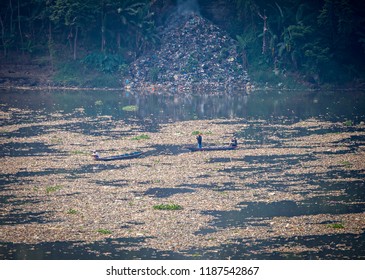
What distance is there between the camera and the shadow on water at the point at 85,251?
945 inches

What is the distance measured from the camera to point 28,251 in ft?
81.0

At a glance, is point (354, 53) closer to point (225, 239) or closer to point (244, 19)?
point (244, 19)

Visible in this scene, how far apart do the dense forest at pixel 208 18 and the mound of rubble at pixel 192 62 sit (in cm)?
145

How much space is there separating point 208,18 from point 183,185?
54.9 m

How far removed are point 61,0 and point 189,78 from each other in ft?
53.7

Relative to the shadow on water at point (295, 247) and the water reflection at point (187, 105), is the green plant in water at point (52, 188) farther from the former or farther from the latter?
the water reflection at point (187, 105)

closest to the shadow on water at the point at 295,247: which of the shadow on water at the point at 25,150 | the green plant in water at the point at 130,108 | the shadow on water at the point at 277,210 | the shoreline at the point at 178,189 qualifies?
the shoreline at the point at 178,189

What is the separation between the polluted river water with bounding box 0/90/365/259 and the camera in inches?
996

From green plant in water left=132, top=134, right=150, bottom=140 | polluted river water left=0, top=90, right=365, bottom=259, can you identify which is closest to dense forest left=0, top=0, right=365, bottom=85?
polluted river water left=0, top=90, right=365, bottom=259

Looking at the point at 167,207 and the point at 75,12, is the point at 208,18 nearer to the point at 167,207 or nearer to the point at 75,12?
the point at 75,12

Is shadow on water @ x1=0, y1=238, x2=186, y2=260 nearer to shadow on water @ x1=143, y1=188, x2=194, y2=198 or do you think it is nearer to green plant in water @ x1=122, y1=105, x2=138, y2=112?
shadow on water @ x1=143, y1=188, x2=194, y2=198

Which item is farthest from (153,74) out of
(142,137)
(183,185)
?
(183,185)

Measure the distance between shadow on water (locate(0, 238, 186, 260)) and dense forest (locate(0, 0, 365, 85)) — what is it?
53.6m

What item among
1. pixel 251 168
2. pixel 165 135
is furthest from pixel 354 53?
pixel 251 168
